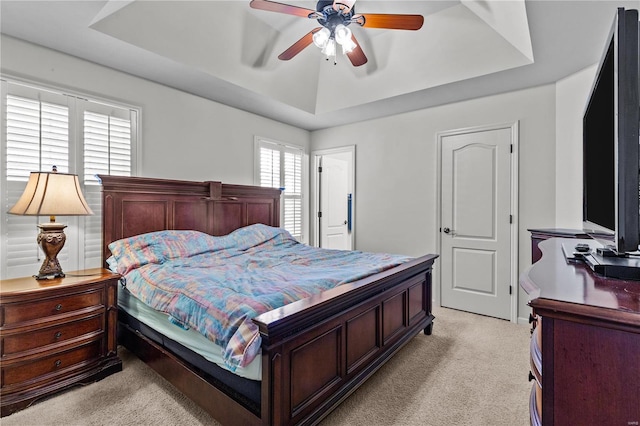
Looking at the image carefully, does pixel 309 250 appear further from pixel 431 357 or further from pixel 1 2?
pixel 1 2

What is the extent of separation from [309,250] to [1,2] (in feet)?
9.68

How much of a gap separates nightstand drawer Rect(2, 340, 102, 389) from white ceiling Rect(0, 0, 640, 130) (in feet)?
7.09

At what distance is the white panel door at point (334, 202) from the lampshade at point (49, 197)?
3440mm

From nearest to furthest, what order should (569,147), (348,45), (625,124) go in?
1. (625,124)
2. (348,45)
3. (569,147)

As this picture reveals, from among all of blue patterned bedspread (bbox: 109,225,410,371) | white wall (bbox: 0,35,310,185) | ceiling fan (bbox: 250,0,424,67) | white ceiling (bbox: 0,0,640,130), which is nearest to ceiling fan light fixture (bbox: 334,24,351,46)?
ceiling fan (bbox: 250,0,424,67)

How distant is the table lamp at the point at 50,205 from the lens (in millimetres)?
2111

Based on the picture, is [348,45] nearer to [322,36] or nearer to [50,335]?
[322,36]

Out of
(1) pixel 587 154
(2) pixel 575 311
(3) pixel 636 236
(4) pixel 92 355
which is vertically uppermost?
(1) pixel 587 154

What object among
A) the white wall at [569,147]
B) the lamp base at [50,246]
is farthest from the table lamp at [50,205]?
the white wall at [569,147]

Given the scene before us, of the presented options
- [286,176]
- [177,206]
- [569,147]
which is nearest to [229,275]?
[177,206]

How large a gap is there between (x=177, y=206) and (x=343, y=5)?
2.43 metres

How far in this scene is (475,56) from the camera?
300 centimetres

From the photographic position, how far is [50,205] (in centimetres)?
213

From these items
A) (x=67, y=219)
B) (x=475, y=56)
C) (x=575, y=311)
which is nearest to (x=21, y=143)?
(x=67, y=219)
